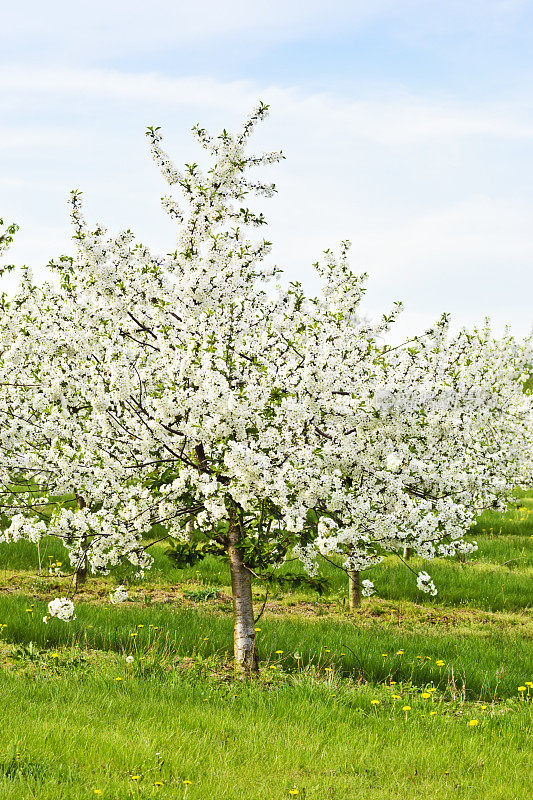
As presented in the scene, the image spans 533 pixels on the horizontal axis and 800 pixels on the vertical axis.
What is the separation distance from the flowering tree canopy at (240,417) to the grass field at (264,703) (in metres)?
1.02

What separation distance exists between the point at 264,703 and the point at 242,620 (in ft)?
3.98

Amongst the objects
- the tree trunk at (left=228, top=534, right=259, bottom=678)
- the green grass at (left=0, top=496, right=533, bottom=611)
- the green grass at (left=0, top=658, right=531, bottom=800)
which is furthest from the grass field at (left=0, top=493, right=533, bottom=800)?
the green grass at (left=0, top=496, right=533, bottom=611)

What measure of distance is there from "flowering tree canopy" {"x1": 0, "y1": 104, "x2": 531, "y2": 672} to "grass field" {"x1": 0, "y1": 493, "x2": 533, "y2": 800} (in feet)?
3.34

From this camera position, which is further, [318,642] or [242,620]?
[318,642]

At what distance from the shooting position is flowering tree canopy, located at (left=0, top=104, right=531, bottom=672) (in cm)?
628

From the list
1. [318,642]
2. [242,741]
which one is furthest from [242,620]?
[242,741]

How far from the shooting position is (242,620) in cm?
719

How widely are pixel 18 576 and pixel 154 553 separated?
3.10m

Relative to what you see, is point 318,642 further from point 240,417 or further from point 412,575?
point 412,575

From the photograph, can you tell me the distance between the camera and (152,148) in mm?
8039

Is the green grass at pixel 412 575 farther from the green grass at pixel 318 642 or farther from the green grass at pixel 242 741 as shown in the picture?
the green grass at pixel 242 741

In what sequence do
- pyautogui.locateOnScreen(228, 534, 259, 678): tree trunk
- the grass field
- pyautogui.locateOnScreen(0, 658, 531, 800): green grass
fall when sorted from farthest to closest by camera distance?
pyautogui.locateOnScreen(228, 534, 259, 678): tree trunk, the grass field, pyautogui.locateOnScreen(0, 658, 531, 800): green grass

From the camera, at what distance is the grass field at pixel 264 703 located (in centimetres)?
458

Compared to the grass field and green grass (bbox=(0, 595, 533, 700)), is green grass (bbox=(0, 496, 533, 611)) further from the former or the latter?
green grass (bbox=(0, 595, 533, 700))
